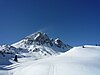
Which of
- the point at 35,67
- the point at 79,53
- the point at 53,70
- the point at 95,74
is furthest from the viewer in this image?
the point at 79,53

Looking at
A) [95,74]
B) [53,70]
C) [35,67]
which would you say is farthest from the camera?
[35,67]

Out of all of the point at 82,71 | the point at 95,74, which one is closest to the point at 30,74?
the point at 82,71

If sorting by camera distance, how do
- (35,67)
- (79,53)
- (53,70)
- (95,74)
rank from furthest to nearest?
(79,53) < (35,67) < (53,70) < (95,74)

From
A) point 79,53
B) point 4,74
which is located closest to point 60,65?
point 4,74

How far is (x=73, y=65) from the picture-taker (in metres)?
24.2

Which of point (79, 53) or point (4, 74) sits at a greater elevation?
point (79, 53)

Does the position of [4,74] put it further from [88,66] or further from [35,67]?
[88,66]

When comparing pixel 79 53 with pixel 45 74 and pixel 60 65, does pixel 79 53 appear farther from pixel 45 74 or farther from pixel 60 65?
pixel 45 74

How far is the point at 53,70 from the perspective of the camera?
76.3 feet

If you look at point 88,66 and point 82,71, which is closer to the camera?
point 82,71

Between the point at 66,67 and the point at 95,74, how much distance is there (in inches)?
147

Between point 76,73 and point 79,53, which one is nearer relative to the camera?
point 76,73

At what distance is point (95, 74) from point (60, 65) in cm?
492

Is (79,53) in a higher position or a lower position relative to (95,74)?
higher
